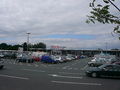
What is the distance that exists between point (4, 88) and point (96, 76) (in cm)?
1060

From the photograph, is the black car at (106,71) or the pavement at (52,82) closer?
the pavement at (52,82)

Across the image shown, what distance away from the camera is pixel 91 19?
4.24 metres

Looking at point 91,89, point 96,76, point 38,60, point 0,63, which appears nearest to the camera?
point 91,89

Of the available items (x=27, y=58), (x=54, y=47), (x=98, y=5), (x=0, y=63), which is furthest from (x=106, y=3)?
(x=54, y=47)

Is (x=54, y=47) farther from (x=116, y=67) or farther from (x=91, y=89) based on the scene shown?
(x=91, y=89)

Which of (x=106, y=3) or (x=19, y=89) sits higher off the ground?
(x=106, y=3)

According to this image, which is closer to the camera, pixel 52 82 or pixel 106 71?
pixel 52 82

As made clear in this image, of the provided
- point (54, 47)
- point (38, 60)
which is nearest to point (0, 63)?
point (38, 60)

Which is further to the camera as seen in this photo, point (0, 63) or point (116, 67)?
point (0, 63)

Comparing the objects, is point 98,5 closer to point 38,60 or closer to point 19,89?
point 19,89

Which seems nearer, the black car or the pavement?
the pavement

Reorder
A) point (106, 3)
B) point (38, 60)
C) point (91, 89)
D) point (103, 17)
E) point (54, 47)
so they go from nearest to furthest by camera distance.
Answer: point (106, 3) → point (103, 17) → point (91, 89) → point (38, 60) → point (54, 47)

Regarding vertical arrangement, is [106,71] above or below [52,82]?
above

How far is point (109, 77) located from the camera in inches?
828
